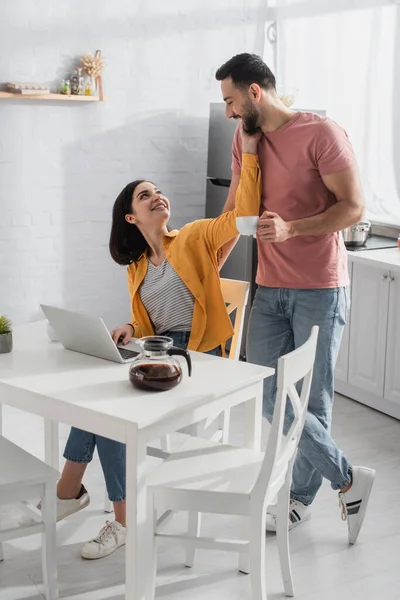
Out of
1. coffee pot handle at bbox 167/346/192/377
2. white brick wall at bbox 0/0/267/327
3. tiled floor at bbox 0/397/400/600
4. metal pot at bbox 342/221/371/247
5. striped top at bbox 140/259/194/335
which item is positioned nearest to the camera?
coffee pot handle at bbox 167/346/192/377

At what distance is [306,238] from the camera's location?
2.68 meters

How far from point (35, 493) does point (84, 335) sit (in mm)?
456

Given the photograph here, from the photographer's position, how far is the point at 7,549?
8.96 ft

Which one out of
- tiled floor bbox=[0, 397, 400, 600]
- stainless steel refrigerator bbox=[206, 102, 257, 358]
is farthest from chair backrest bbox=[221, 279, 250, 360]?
stainless steel refrigerator bbox=[206, 102, 257, 358]

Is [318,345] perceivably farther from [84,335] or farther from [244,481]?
[84,335]

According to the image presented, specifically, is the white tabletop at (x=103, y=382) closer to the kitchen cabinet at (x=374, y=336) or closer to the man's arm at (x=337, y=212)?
the man's arm at (x=337, y=212)

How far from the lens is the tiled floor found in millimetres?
2496

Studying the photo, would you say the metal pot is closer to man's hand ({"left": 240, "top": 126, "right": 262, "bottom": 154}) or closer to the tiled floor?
the tiled floor

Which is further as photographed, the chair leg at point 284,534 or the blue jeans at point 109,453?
the blue jeans at point 109,453

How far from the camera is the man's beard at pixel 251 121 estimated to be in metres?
2.67

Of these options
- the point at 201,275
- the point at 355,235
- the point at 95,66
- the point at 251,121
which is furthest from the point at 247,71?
the point at 95,66

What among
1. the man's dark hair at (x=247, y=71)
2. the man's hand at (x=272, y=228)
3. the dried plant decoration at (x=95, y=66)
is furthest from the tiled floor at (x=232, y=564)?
Answer: the dried plant decoration at (x=95, y=66)

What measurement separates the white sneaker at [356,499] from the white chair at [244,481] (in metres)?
0.50

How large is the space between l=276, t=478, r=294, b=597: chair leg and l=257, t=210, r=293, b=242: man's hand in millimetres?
680
